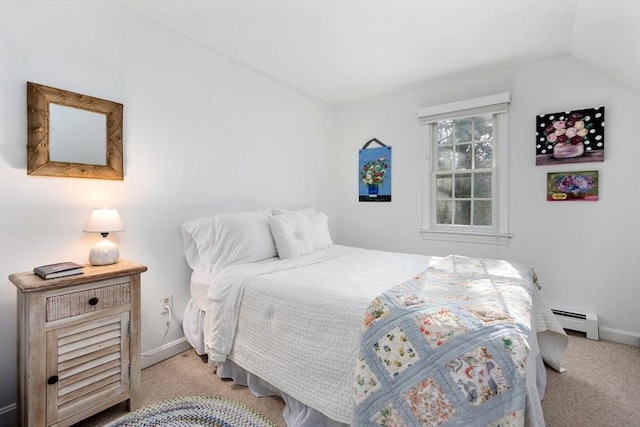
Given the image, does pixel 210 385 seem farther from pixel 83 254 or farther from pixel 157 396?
pixel 83 254

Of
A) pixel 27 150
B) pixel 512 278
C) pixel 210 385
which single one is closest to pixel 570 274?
pixel 512 278

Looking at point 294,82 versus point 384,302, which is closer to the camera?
point 384,302

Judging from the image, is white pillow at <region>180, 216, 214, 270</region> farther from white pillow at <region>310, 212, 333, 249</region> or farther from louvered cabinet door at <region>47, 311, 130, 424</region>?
white pillow at <region>310, 212, 333, 249</region>

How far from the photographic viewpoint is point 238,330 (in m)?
1.88

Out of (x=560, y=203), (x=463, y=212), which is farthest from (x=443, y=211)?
(x=560, y=203)

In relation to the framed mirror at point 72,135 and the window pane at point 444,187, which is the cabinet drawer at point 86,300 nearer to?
the framed mirror at point 72,135

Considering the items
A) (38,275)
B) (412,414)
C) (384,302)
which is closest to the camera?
(412,414)

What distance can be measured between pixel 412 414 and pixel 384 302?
0.42 metres

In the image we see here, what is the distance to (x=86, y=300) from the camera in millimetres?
1536

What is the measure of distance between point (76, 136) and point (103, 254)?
2.40ft

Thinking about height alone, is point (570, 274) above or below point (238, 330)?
above

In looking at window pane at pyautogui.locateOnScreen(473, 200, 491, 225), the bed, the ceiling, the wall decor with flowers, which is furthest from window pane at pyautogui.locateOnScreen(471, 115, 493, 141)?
the bed

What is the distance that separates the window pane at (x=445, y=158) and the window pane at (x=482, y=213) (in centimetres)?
50

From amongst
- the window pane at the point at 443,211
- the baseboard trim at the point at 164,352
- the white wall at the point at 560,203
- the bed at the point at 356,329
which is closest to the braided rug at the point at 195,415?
the bed at the point at 356,329
